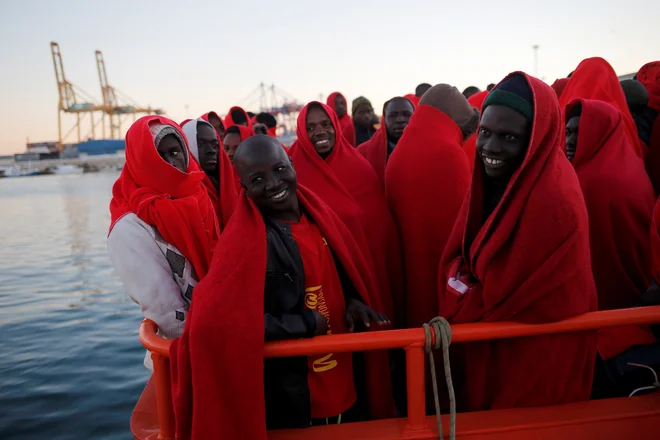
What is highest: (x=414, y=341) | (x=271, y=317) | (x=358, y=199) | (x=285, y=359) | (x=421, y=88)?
(x=421, y=88)

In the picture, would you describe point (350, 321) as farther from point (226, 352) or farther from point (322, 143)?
point (322, 143)

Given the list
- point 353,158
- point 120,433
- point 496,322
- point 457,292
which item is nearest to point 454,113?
point 353,158

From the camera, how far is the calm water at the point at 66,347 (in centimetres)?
489

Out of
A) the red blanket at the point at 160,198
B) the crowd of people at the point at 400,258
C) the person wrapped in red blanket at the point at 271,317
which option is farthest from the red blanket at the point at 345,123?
the person wrapped in red blanket at the point at 271,317

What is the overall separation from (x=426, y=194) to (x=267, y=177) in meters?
1.07

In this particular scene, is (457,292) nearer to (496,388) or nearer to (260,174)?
(496,388)

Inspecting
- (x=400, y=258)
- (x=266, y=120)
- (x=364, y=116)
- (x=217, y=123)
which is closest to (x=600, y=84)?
(x=400, y=258)

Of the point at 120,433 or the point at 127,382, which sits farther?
the point at 127,382

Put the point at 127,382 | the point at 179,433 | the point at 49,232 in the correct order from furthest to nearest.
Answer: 1. the point at 49,232
2. the point at 127,382
3. the point at 179,433

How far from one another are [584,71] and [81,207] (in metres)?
23.6

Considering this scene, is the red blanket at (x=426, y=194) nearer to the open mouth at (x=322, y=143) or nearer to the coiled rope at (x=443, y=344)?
the open mouth at (x=322, y=143)

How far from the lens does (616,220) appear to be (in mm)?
2318

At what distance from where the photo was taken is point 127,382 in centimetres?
562

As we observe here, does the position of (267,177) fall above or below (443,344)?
above
